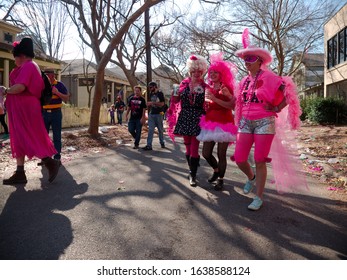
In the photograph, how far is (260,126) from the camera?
11.5 feet

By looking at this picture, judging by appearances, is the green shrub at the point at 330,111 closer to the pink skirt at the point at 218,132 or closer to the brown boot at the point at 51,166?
the pink skirt at the point at 218,132

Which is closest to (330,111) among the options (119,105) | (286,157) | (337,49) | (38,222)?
(337,49)

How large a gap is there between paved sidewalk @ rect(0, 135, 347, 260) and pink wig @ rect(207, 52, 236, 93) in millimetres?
1499

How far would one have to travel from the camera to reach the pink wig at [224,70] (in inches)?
164

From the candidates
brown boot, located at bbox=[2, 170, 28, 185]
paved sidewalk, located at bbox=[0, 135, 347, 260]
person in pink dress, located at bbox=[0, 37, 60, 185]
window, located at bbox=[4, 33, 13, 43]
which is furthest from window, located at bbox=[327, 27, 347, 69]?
window, located at bbox=[4, 33, 13, 43]

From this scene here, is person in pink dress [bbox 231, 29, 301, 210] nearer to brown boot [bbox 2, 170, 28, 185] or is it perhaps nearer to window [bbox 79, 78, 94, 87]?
brown boot [bbox 2, 170, 28, 185]

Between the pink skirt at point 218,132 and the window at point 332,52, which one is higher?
the window at point 332,52

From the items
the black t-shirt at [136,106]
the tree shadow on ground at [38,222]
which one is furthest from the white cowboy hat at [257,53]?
the black t-shirt at [136,106]

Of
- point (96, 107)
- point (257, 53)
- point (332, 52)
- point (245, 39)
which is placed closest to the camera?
point (257, 53)

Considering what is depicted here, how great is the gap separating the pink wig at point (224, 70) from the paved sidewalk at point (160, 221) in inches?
59.0

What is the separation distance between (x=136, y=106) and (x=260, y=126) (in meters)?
5.43

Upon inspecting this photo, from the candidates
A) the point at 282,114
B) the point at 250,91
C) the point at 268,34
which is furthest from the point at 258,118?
Answer: the point at 268,34

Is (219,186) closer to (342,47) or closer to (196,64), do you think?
(196,64)

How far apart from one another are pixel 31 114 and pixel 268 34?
831 inches
